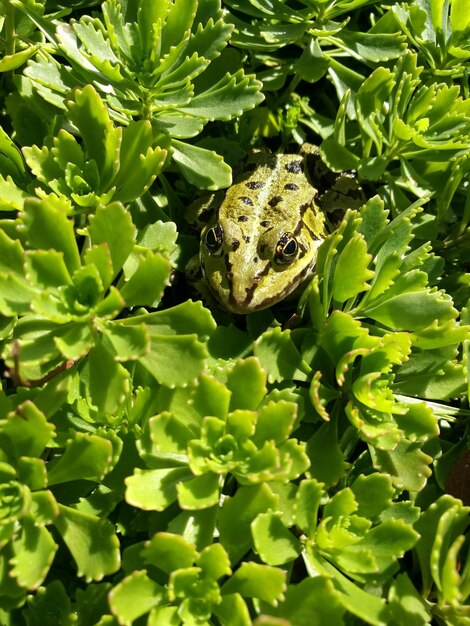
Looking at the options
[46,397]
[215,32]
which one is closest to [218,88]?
[215,32]

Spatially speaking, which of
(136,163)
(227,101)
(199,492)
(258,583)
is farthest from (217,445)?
(227,101)

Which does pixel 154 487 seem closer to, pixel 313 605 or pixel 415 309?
pixel 313 605

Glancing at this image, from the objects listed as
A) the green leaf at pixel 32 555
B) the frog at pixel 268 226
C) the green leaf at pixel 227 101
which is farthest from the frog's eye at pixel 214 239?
the green leaf at pixel 32 555

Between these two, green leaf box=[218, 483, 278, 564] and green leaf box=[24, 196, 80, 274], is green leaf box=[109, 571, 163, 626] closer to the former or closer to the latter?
green leaf box=[218, 483, 278, 564]

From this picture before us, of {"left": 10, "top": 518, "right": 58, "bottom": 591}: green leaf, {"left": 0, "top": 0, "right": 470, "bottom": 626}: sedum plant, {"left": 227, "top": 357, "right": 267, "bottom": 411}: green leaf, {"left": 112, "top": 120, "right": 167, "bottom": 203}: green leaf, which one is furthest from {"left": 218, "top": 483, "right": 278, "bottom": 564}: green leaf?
{"left": 112, "top": 120, "right": 167, "bottom": 203}: green leaf

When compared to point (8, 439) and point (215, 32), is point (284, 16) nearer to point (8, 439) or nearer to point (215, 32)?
point (215, 32)

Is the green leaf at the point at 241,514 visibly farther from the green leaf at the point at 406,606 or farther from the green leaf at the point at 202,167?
the green leaf at the point at 202,167
